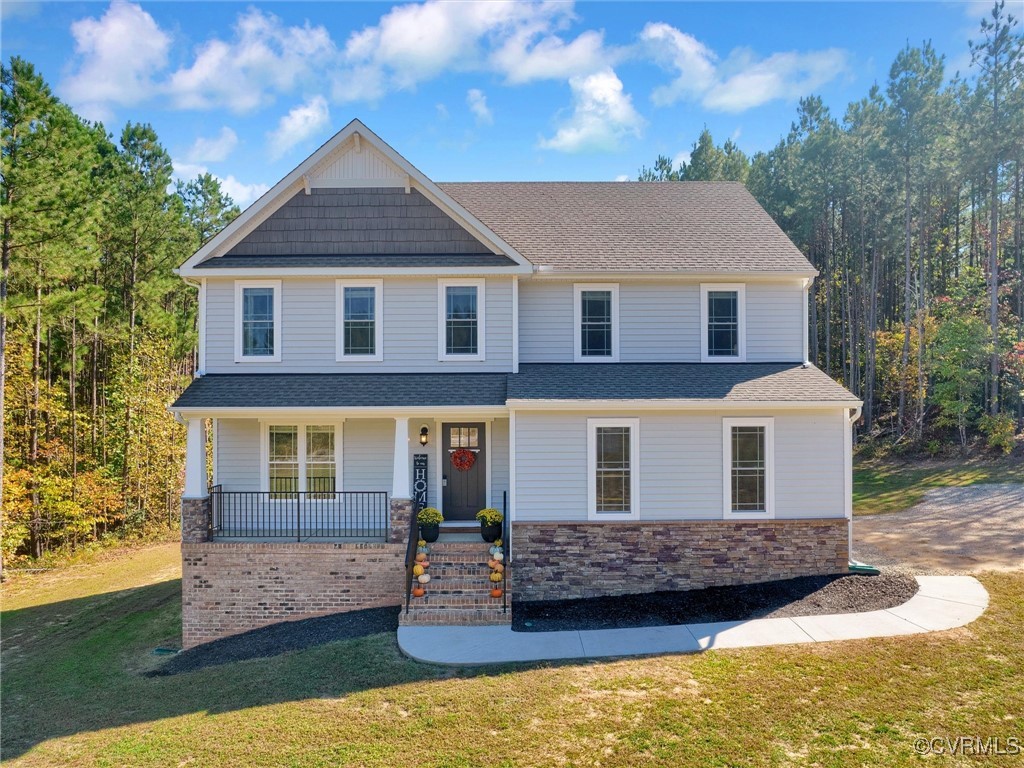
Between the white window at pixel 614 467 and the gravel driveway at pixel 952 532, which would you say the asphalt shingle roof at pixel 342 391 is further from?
the gravel driveway at pixel 952 532

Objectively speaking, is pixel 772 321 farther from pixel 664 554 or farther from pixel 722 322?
pixel 664 554

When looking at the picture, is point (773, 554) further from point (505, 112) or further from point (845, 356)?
point (845, 356)

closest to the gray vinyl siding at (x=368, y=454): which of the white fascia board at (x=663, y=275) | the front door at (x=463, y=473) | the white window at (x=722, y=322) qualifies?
the front door at (x=463, y=473)

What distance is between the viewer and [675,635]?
9.06 meters

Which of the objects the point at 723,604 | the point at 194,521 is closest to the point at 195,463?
the point at 194,521

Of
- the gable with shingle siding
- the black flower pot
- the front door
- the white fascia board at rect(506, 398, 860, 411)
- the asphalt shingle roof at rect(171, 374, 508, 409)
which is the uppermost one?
the gable with shingle siding

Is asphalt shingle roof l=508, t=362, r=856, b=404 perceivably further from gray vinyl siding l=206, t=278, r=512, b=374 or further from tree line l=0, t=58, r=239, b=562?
tree line l=0, t=58, r=239, b=562

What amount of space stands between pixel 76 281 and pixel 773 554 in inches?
953

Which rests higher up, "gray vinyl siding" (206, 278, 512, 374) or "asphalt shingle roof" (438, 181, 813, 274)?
"asphalt shingle roof" (438, 181, 813, 274)

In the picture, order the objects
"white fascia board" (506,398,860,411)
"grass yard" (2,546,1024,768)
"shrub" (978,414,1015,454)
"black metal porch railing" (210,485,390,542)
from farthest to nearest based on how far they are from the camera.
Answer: "shrub" (978,414,1015,454) → "black metal porch railing" (210,485,390,542) → "white fascia board" (506,398,860,411) → "grass yard" (2,546,1024,768)

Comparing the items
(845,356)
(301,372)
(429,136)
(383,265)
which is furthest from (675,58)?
(845,356)

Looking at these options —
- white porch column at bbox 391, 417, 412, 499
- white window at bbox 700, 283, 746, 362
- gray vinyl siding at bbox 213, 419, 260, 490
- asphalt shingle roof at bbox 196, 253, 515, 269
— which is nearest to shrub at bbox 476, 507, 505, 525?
white porch column at bbox 391, 417, 412, 499

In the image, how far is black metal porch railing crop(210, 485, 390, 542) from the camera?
12.0 m

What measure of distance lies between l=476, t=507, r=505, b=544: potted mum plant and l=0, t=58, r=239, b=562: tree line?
14.2 meters
